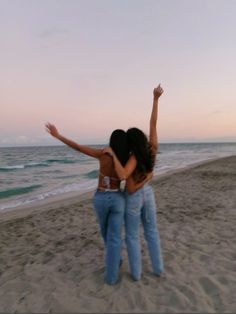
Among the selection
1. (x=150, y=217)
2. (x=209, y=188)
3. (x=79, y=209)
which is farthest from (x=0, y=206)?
(x=150, y=217)

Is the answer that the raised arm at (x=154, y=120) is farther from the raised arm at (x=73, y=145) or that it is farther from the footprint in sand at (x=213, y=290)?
the footprint in sand at (x=213, y=290)

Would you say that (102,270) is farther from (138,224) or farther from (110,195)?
(110,195)

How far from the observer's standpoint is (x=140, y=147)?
3768 millimetres

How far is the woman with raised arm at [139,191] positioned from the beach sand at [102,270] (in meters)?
0.31

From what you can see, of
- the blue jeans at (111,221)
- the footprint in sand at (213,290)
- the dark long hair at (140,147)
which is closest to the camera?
the footprint in sand at (213,290)

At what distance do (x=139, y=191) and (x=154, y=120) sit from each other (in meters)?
0.88

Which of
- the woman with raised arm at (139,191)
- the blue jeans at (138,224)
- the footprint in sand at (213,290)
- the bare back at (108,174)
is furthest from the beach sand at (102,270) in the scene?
the bare back at (108,174)

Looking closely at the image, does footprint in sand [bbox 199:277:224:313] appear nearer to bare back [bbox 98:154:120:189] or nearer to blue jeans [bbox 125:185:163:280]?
blue jeans [bbox 125:185:163:280]

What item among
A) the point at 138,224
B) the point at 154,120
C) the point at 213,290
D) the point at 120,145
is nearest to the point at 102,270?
the point at 138,224

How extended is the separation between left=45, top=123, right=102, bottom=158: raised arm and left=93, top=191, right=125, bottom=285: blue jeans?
1.64ft

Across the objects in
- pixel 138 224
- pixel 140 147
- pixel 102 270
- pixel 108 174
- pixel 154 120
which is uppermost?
pixel 154 120

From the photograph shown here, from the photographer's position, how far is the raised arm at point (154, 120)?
3984 mm

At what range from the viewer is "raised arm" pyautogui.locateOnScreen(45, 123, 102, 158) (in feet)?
12.5

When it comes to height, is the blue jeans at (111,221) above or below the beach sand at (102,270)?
above
